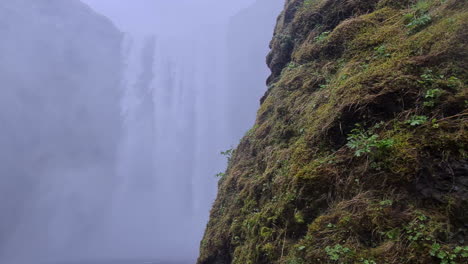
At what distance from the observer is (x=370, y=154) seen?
3.21 m

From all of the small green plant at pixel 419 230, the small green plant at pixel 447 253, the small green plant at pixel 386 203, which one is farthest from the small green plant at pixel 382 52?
the small green plant at pixel 447 253

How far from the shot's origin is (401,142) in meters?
3.04

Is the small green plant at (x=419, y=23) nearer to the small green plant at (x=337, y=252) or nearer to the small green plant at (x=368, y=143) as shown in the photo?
the small green plant at (x=368, y=143)

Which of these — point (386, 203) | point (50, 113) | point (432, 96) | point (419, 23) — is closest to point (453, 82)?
point (432, 96)

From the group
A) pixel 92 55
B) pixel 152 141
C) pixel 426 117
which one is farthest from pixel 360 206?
pixel 152 141

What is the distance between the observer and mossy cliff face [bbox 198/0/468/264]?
2.60 meters

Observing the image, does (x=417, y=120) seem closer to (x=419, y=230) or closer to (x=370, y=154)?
(x=370, y=154)

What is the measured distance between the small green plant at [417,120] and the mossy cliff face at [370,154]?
0.01 metres

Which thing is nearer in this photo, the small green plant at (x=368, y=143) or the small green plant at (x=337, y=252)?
the small green plant at (x=337, y=252)

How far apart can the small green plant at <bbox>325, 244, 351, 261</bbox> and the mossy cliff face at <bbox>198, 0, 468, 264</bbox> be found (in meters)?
0.01

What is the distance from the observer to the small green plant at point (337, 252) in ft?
9.01

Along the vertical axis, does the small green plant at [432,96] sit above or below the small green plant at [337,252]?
above

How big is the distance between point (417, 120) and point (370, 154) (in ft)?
1.96

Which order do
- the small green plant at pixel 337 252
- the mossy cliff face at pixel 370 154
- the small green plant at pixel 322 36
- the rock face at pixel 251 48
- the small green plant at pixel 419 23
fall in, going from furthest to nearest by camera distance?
the rock face at pixel 251 48 < the small green plant at pixel 322 36 < the small green plant at pixel 419 23 < the small green plant at pixel 337 252 < the mossy cliff face at pixel 370 154
